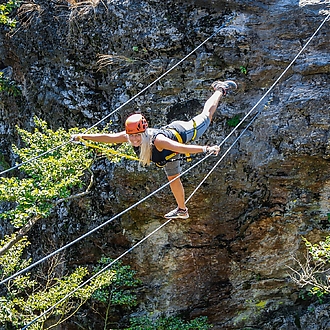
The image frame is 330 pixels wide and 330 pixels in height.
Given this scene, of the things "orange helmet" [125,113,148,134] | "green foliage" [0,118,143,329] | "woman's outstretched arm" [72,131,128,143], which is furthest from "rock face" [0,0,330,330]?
"orange helmet" [125,113,148,134]

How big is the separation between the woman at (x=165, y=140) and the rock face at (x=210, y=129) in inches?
114

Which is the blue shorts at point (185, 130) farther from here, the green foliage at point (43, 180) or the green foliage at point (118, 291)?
the green foliage at point (118, 291)

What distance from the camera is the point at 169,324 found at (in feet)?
28.2

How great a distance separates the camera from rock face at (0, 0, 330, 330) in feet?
25.4

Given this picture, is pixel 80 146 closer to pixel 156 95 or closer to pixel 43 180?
pixel 43 180

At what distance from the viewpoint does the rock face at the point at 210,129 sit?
25.4ft

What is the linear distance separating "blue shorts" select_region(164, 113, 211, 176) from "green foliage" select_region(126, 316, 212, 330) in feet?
14.9

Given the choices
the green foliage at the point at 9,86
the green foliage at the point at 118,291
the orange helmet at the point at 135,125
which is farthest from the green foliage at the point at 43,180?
the green foliage at the point at 9,86

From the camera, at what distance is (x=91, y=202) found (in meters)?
8.89

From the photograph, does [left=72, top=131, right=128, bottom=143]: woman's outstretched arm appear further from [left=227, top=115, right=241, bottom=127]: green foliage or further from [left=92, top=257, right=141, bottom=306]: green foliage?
[left=92, top=257, right=141, bottom=306]: green foliage

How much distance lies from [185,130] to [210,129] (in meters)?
3.44

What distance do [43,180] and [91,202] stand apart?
9.18ft

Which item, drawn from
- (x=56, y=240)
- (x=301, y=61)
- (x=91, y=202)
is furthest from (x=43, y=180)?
(x=301, y=61)

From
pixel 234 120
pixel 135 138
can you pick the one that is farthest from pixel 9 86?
pixel 135 138
